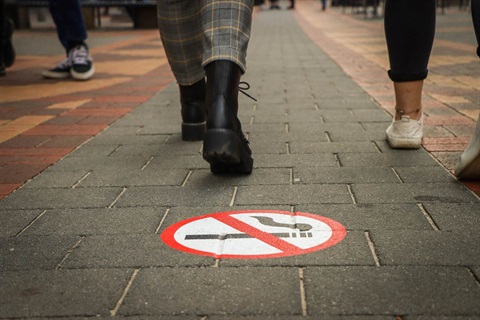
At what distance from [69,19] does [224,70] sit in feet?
12.5

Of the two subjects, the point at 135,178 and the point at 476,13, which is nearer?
the point at 476,13

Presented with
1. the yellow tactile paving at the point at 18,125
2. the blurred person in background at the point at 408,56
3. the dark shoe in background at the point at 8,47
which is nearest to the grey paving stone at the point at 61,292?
the blurred person in background at the point at 408,56

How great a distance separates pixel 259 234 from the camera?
6.75ft

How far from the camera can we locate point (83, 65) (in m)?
Result: 6.07

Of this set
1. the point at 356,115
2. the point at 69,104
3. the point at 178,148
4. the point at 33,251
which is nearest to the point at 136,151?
the point at 178,148

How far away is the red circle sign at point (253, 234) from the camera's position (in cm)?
193

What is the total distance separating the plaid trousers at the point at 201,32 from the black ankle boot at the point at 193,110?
74mm

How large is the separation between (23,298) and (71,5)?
471 cm

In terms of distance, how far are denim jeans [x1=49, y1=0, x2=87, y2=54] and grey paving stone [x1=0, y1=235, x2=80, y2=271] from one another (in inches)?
166

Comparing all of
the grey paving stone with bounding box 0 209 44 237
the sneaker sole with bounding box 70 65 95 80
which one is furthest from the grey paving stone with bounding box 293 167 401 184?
the sneaker sole with bounding box 70 65 95 80

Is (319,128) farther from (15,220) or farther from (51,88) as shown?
(51,88)

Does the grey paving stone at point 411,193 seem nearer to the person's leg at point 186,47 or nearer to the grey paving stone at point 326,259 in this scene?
the grey paving stone at point 326,259

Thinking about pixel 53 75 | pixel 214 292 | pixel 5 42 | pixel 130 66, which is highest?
pixel 214 292

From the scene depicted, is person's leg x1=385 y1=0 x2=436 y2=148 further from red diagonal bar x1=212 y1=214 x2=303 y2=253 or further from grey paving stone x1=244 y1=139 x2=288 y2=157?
red diagonal bar x1=212 y1=214 x2=303 y2=253
